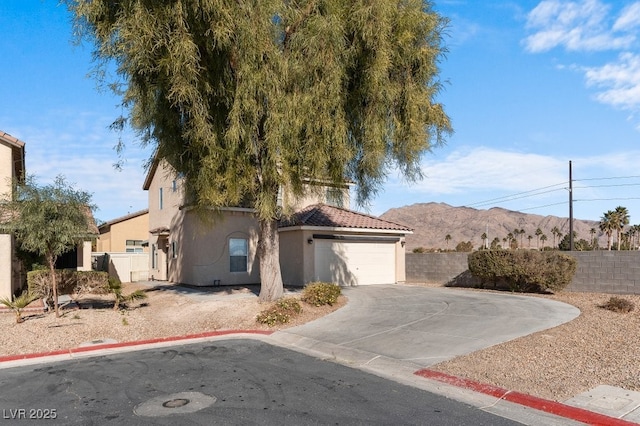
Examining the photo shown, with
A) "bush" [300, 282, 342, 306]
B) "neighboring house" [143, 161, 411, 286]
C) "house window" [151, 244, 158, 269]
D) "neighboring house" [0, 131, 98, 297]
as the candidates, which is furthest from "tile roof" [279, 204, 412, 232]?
"house window" [151, 244, 158, 269]

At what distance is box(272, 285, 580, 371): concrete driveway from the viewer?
32.5 feet

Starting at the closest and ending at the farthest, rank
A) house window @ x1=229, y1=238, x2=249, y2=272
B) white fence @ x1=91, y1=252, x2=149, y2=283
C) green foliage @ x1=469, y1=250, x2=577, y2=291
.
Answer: green foliage @ x1=469, y1=250, x2=577, y2=291, house window @ x1=229, y1=238, x2=249, y2=272, white fence @ x1=91, y1=252, x2=149, y2=283

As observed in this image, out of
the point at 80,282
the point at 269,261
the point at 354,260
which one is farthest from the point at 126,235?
the point at 269,261

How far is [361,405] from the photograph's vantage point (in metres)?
6.77

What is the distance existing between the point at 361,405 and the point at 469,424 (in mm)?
1449

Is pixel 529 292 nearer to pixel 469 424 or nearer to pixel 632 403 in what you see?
pixel 632 403

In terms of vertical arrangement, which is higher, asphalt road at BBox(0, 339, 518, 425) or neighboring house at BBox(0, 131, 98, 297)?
neighboring house at BBox(0, 131, 98, 297)

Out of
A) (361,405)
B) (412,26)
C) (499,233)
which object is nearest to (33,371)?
(361,405)

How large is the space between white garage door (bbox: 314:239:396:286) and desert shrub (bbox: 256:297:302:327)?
8.23 meters

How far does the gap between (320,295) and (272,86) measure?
6.49 metres

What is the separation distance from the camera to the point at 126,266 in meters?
30.3

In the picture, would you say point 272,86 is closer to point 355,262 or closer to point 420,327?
point 420,327

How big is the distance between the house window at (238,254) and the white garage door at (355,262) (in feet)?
12.1

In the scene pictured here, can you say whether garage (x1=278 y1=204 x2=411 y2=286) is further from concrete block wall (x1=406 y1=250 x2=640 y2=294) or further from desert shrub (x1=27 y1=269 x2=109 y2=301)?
desert shrub (x1=27 y1=269 x2=109 y2=301)
